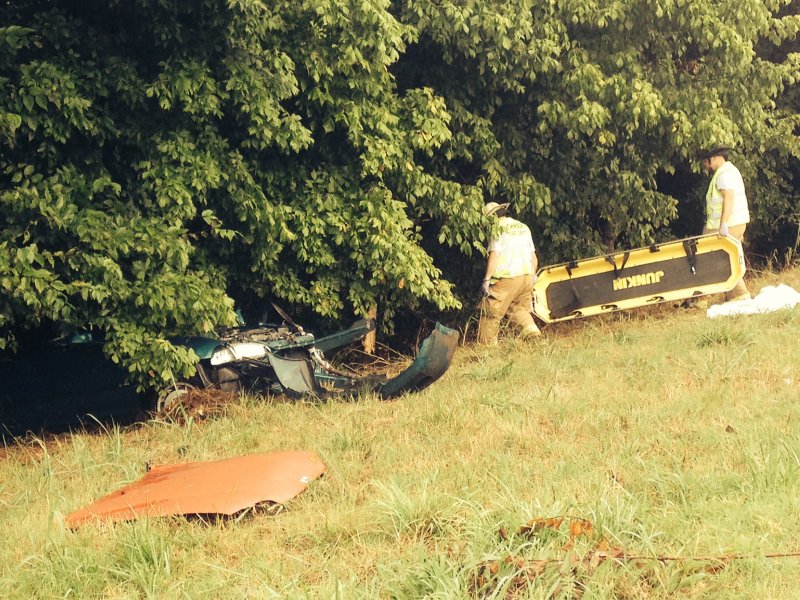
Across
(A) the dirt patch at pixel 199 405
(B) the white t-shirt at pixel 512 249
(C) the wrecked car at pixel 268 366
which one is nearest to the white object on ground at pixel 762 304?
(B) the white t-shirt at pixel 512 249

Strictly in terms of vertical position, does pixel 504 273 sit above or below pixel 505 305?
above

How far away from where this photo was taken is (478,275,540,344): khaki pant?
11734 mm

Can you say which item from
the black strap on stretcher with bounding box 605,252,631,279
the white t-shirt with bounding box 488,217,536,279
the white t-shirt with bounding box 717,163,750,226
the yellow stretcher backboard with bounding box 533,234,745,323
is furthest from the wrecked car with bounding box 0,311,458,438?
the white t-shirt with bounding box 717,163,750,226

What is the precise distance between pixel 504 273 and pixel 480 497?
6.53 meters

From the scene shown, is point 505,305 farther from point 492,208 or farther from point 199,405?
point 199,405

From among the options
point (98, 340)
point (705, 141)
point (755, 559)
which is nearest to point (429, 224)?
point (705, 141)

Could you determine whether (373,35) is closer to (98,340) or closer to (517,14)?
(517,14)

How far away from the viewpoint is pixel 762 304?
37.2 feet

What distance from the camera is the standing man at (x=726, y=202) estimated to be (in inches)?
474

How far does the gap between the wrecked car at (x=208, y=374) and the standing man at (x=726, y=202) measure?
469cm

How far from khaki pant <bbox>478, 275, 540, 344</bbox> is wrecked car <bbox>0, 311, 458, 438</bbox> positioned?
200 cm

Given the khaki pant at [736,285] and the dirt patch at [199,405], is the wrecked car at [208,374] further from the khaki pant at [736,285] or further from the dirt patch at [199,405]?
the khaki pant at [736,285]

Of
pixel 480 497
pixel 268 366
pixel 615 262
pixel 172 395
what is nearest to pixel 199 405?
pixel 172 395

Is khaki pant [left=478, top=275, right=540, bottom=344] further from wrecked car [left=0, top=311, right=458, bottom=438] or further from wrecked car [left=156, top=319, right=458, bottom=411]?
wrecked car [left=156, top=319, right=458, bottom=411]
